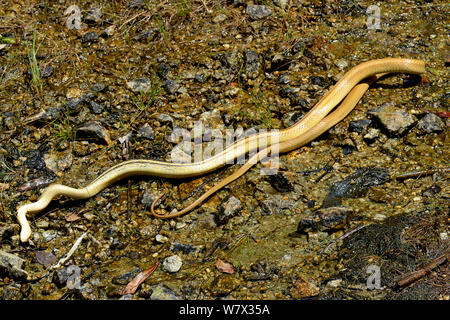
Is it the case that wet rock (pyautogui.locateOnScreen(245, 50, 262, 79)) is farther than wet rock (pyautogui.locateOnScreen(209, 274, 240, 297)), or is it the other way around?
wet rock (pyautogui.locateOnScreen(245, 50, 262, 79))

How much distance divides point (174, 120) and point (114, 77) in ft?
3.89

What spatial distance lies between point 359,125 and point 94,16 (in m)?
4.29

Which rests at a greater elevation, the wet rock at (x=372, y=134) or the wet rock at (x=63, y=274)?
the wet rock at (x=372, y=134)

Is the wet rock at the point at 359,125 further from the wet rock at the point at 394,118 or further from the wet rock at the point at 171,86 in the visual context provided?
the wet rock at the point at 171,86

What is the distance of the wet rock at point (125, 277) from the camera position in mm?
4258

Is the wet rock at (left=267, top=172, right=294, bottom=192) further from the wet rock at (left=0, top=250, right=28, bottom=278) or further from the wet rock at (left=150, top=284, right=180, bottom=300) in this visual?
the wet rock at (left=0, top=250, right=28, bottom=278)

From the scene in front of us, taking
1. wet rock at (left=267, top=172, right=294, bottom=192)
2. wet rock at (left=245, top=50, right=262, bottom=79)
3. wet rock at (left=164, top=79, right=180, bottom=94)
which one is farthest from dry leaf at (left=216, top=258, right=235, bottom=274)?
wet rock at (left=245, top=50, right=262, bottom=79)

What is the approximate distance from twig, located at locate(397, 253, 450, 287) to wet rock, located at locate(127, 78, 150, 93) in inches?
155

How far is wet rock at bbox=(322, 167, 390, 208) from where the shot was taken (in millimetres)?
4711

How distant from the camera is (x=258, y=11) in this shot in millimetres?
6648

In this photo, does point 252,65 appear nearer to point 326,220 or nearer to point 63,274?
point 326,220

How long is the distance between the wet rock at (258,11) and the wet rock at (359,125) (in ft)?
7.50

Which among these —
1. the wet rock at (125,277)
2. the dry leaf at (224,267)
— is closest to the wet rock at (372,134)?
the dry leaf at (224,267)

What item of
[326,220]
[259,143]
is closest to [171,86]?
[259,143]
